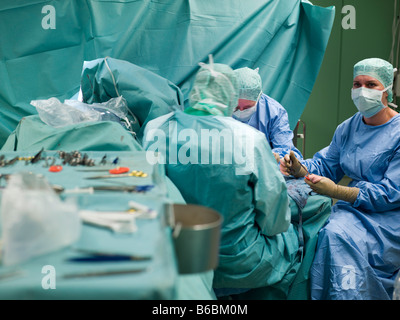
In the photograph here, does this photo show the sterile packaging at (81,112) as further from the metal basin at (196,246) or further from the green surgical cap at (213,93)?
the metal basin at (196,246)

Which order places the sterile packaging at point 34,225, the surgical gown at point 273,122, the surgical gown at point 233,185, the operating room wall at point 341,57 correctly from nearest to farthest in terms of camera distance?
the sterile packaging at point 34,225, the surgical gown at point 233,185, the surgical gown at point 273,122, the operating room wall at point 341,57

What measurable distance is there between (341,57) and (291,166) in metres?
2.78

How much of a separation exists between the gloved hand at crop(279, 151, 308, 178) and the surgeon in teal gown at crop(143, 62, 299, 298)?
1.98 feet

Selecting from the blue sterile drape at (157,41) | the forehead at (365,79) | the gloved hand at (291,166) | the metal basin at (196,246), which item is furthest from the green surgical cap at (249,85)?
the metal basin at (196,246)

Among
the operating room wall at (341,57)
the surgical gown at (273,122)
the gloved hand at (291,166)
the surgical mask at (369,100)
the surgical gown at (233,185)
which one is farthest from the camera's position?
the operating room wall at (341,57)

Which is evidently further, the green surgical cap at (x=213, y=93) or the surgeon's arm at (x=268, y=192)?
the green surgical cap at (x=213, y=93)

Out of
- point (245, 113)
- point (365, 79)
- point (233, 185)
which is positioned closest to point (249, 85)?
point (245, 113)

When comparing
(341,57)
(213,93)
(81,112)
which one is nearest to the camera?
(213,93)

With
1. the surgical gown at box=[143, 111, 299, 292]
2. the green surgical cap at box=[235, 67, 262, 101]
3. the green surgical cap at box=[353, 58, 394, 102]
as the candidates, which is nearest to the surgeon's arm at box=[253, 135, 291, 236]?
the surgical gown at box=[143, 111, 299, 292]

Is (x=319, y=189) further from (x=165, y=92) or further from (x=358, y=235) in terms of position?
(x=165, y=92)

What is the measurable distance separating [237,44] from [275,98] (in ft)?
1.73

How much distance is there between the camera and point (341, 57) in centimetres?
494

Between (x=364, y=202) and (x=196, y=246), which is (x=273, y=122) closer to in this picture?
(x=364, y=202)

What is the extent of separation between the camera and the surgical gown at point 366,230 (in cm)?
214
